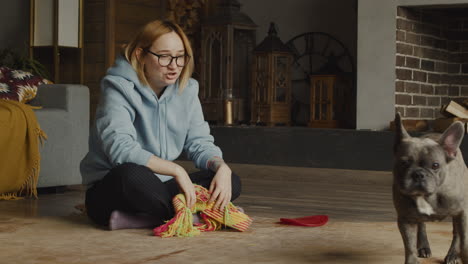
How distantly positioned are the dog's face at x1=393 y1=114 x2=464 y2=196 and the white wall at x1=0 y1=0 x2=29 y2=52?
15.9 feet

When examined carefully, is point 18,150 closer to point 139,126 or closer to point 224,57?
point 139,126

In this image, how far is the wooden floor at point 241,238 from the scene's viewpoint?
1.99 meters

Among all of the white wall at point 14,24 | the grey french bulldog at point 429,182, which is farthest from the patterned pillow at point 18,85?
the white wall at point 14,24

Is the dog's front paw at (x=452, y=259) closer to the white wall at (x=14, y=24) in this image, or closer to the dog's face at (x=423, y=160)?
the dog's face at (x=423, y=160)

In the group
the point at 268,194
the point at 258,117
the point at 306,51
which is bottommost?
the point at 268,194

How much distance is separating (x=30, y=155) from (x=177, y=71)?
1.18m

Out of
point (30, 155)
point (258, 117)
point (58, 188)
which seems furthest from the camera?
point (258, 117)

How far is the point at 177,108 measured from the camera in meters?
2.55

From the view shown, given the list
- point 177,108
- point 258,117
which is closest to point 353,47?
point 258,117

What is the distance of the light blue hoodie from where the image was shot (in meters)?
2.35

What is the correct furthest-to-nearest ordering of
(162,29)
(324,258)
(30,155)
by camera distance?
1. (30,155)
2. (162,29)
3. (324,258)

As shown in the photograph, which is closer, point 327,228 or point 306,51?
point 327,228

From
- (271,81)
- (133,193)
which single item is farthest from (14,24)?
(133,193)

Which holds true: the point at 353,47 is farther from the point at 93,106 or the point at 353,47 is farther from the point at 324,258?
the point at 324,258
